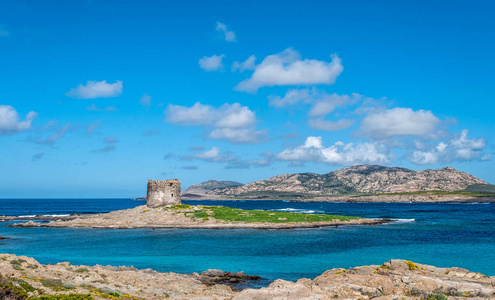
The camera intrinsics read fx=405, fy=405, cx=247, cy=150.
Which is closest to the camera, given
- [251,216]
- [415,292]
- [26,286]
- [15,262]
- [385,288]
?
[415,292]

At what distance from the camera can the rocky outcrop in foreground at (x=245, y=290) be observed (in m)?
18.0

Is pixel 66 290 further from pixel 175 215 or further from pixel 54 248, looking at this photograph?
pixel 175 215

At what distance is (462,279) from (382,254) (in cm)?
2078

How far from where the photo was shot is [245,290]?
19.4m

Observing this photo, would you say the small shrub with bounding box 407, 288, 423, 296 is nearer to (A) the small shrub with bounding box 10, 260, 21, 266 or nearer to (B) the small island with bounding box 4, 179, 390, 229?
(A) the small shrub with bounding box 10, 260, 21, 266

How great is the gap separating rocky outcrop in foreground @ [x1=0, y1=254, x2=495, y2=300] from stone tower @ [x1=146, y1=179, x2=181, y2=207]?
47.7 meters

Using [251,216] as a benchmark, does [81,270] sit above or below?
below

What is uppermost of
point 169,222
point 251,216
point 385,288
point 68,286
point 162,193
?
point 162,193

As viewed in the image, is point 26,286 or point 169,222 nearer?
point 26,286

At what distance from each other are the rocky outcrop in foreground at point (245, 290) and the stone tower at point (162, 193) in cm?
4771

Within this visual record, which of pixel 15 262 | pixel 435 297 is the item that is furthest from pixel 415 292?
pixel 15 262

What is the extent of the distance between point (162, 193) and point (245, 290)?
5883 centimetres

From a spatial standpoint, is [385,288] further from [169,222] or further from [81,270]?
[169,222]

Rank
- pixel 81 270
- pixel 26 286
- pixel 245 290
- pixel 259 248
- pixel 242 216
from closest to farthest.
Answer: pixel 245 290, pixel 26 286, pixel 81 270, pixel 259 248, pixel 242 216
